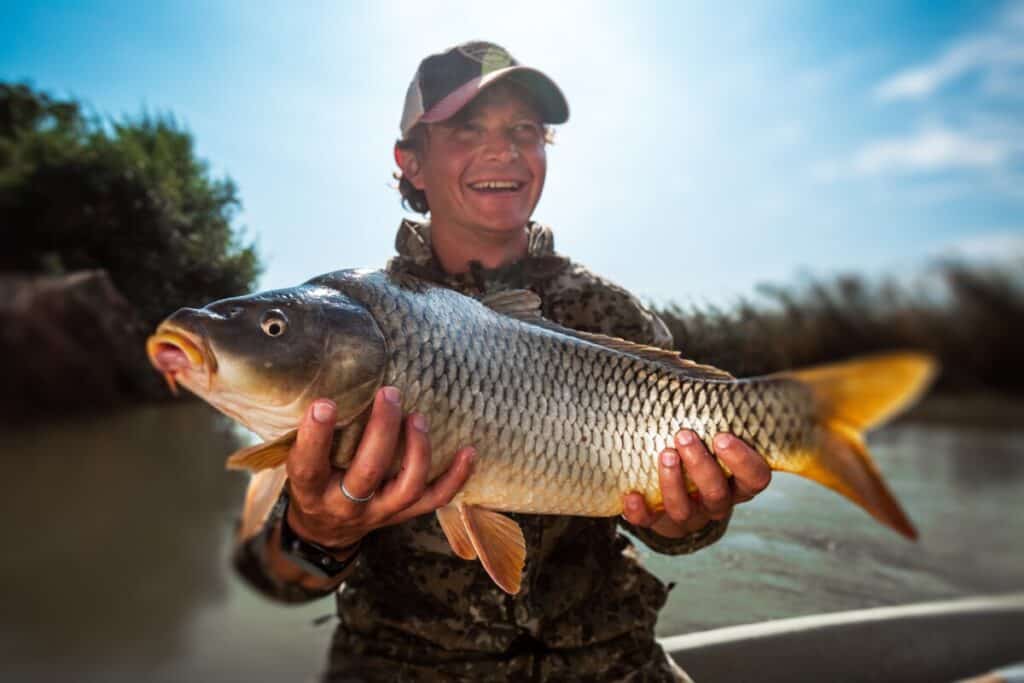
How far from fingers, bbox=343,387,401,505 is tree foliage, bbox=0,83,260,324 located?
1.41 feet

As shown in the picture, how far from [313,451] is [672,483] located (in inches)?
23.8

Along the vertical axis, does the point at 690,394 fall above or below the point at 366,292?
below

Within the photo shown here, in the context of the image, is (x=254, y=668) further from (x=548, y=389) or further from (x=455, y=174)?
(x=455, y=174)

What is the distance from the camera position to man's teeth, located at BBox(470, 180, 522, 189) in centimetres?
155

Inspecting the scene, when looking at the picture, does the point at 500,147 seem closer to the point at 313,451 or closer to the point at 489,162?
the point at 489,162

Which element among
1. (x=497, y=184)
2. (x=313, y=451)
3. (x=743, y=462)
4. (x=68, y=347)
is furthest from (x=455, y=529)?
(x=497, y=184)

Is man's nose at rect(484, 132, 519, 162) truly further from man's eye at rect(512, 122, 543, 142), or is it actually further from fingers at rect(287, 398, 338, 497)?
fingers at rect(287, 398, 338, 497)

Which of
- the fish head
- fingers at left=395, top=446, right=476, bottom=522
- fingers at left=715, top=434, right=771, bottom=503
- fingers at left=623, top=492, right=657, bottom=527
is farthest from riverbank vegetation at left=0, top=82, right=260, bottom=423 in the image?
fingers at left=715, top=434, right=771, bottom=503

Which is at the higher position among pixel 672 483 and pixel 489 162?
pixel 489 162

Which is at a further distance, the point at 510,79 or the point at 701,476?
the point at 510,79

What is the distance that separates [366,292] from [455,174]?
0.58 meters

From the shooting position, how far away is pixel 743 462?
1.21 meters

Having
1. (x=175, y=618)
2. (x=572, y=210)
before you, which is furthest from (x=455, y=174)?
(x=175, y=618)

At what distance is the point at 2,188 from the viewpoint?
108 centimetres
